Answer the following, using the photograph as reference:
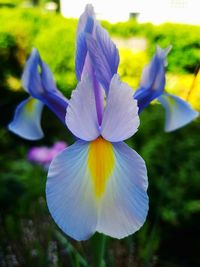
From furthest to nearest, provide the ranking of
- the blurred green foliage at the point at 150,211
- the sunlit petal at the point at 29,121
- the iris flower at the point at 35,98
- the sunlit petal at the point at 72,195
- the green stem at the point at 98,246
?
the blurred green foliage at the point at 150,211
the sunlit petal at the point at 29,121
the iris flower at the point at 35,98
the green stem at the point at 98,246
the sunlit petal at the point at 72,195

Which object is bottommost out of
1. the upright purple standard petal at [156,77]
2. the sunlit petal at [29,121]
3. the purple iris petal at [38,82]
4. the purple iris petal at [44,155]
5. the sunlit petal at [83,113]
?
the purple iris petal at [44,155]

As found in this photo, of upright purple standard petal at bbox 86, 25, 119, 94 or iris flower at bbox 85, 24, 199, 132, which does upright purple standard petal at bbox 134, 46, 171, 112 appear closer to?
iris flower at bbox 85, 24, 199, 132

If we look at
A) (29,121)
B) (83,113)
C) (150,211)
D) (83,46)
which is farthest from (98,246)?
(150,211)

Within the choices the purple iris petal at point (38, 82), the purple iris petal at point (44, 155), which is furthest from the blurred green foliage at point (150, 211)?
the purple iris petal at point (38, 82)

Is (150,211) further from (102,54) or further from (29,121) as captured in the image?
(102,54)

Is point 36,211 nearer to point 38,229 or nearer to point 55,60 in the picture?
point 38,229

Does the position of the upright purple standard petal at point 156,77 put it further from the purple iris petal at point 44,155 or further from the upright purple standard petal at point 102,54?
the purple iris petal at point 44,155

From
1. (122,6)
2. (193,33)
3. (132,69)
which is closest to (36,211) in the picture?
(132,69)
